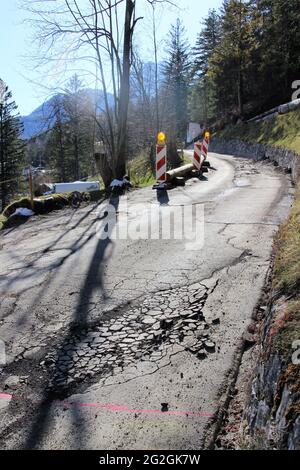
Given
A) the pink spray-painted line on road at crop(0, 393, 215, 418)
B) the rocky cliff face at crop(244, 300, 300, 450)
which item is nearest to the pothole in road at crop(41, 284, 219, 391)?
the pink spray-painted line on road at crop(0, 393, 215, 418)

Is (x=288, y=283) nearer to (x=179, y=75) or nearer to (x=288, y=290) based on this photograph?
(x=288, y=290)

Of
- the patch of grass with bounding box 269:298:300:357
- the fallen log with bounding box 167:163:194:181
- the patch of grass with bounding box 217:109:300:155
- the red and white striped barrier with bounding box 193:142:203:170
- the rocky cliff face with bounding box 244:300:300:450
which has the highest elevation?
the patch of grass with bounding box 217:109:300:155

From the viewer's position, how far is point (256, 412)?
2695mm

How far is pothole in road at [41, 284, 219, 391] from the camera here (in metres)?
3.85

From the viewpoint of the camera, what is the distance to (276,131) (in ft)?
85.6

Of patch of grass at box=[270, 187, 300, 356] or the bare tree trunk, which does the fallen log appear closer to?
the bare tree trunk

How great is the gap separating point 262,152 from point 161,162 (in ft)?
47.2

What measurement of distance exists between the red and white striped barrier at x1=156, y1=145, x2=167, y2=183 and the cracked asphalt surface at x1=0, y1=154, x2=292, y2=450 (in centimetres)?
524

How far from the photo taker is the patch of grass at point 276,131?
21.8 meters

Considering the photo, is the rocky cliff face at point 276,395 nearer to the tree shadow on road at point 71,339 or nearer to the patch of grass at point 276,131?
the tree shadow on road at point 71,339

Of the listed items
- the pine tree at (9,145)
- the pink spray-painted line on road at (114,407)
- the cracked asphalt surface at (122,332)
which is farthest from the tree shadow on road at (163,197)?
the pine tree at (9,145)

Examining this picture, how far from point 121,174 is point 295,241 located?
36.6 ft

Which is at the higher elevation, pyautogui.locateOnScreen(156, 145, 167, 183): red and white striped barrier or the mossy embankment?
pyautogui.locateOnScreen(156, 145, 167, 183): red and white striped barrier
